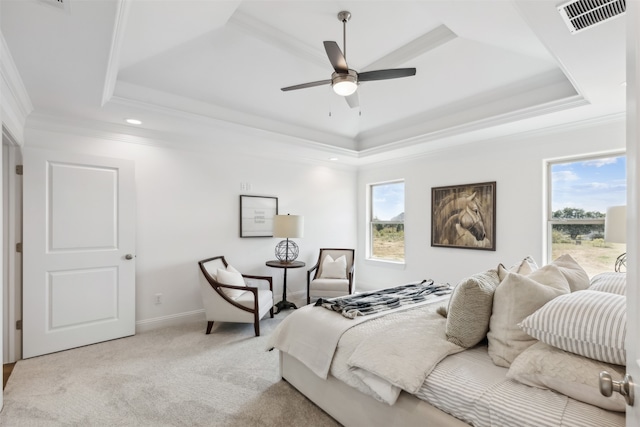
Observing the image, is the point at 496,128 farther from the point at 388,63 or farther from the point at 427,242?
the point at 427,242

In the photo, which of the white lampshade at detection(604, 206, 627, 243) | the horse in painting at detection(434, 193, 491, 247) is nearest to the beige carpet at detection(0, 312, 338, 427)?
the white lampshade at detection(604, 206, 627, 243)

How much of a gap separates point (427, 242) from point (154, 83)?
4.04 m

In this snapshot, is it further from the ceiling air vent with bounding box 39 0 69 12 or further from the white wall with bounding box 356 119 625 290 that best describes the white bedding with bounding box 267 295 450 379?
the ceiling air vent with bounding box 39 0 69 12

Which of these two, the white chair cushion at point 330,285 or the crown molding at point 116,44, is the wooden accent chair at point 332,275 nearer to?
the white chair cushion at point 330,285

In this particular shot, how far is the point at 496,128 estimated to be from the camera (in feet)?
12.1

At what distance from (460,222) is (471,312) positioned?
2986mm

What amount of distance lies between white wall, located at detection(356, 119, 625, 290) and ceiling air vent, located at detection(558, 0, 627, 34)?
2.05 metres

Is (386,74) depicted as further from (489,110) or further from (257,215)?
(257,215)

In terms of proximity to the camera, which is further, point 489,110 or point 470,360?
point 489,110

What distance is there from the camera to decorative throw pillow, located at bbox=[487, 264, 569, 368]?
4.99 ft

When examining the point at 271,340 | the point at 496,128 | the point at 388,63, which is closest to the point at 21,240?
the point at 271,340

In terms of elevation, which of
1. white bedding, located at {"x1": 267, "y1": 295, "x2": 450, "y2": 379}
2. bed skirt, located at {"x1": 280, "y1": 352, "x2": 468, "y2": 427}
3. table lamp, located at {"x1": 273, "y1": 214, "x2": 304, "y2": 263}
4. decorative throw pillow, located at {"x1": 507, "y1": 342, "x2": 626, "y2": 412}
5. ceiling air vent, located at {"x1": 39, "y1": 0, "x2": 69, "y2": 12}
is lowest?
bed skirt, located at {"x1": 280, "y1": 352, "x2": 468, "y2": 427}

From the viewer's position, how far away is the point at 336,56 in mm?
2328

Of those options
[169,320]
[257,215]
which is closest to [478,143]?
[257,215]
